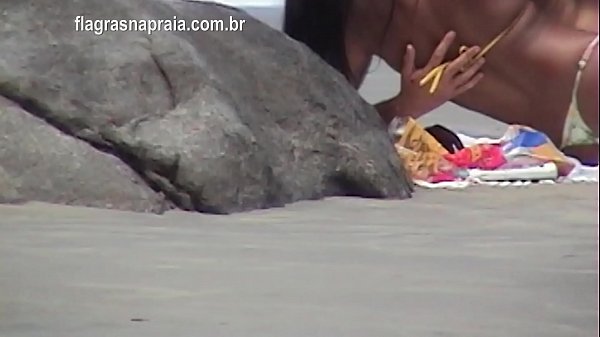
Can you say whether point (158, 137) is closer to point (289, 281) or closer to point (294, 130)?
point (294, 130)

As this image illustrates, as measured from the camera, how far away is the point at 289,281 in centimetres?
96

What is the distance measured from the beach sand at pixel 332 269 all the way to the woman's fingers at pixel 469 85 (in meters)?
0.02

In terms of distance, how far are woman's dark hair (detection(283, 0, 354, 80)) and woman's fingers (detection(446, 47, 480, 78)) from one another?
129 mm

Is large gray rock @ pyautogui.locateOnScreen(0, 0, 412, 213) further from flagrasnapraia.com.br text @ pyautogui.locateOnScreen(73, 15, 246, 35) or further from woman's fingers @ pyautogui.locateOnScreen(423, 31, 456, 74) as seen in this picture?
woman's fingers @ pyautogui.locateOnScreen(423, 31, 456, 74)

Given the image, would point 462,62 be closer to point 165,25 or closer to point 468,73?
point 468,73

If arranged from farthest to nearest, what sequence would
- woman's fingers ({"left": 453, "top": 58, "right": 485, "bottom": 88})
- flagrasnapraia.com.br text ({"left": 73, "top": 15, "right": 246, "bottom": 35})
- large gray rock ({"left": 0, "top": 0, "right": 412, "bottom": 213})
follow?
large gray rock ({"left": 0, "top": 0, "right": 412, "bottom": 213}), flagrasnapraia.com.br text ({"left": 73, "top": 15, "right": 246, "bottom": 35}), woman's fingers ({"left": 453, "top": 58, "right": 485, "bottom": 88})

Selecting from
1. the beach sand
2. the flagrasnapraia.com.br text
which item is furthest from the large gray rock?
the beach sand

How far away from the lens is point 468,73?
40.9 inches

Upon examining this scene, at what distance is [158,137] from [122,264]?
1.21 feet

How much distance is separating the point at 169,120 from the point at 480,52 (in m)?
0.44

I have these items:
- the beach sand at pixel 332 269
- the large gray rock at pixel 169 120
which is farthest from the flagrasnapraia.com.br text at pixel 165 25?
the beach sand at pixel 332 269

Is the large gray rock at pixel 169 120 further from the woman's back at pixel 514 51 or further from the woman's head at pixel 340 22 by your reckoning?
the woman's back at pixel 514 51

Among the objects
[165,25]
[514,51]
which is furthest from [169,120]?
[514,51]

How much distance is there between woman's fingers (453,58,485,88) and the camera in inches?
40.3
